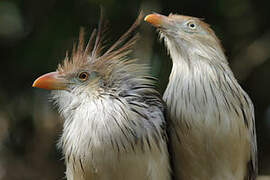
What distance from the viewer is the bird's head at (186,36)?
3.79m

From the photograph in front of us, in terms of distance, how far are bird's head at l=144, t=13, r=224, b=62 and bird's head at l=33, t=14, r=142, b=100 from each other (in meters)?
0.34

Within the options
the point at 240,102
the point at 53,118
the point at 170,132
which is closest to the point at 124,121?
the point at 170,132

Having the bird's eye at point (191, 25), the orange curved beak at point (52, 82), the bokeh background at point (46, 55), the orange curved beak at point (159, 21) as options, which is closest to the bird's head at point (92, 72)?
the orange curved beak at point (52, 82)

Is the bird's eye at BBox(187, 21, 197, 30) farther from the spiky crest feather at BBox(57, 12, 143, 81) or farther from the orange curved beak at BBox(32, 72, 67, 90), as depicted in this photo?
the orange curved beak at BBox(32, 72, 67, 90)

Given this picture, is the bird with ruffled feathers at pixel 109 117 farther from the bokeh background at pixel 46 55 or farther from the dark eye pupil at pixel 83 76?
the bokeh background at pixel 46 55

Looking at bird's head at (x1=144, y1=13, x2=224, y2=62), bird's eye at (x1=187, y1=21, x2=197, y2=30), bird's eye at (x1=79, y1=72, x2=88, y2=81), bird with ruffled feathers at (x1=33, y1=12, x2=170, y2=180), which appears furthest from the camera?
bird's eye at (x1=187, y1=21, x2=197, y2=30)

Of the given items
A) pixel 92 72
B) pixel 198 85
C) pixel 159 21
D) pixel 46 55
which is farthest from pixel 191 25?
pixel 46 55

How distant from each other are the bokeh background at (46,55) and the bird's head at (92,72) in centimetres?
221

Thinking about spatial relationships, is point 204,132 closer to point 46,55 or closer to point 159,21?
point 159,21

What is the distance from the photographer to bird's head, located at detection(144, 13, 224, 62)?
3.79 m

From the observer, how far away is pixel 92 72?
3.57 m

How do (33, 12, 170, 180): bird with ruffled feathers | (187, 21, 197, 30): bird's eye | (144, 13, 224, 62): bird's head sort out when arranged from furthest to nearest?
(187, 21, 197, 30): bird's eye
(144, 13, 224, 62): bird's head
(33, 12, 170, 180): bird with ruffled feathers

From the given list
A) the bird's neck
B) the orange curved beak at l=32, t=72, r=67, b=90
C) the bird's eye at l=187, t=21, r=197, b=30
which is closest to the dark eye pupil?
the orange curved beak at l=32, t=72, r=67, b=90

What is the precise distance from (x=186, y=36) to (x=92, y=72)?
0.84m
